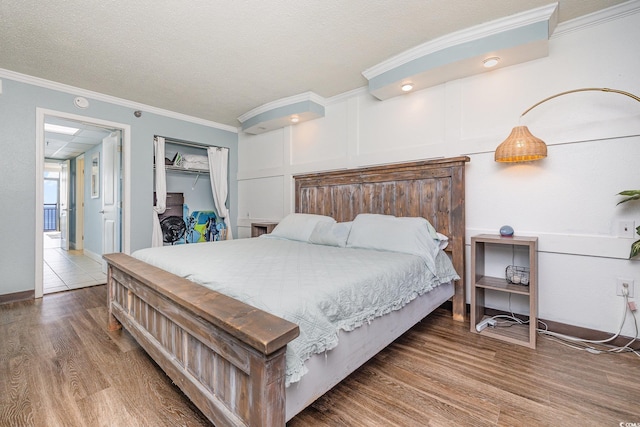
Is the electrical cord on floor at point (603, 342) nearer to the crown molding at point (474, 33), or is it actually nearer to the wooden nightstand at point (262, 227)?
the crown molding at point (474, 33)

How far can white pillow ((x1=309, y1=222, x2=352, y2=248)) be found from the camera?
2.79m

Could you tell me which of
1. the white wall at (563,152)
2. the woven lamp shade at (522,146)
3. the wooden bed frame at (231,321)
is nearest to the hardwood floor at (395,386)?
the wooden bed frame at (231,321)

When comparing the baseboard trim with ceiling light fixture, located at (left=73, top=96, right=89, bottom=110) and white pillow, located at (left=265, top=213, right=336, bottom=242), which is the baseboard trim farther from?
white pillow, located at (left=265, top=213, right=336, bottom=242)

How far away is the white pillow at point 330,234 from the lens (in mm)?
2790

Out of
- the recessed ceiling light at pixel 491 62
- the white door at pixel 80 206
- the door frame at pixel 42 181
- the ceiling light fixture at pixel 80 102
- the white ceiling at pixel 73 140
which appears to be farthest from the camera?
the white door at pixel 80 206

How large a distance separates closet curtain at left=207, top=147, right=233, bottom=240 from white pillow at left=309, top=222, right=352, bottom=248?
2606 mm

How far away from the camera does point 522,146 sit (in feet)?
7.02

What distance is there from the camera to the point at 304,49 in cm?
260

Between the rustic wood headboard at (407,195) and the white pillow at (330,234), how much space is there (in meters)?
0.48

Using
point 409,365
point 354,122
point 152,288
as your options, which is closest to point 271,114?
point 354,122

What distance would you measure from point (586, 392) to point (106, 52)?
4.42 meters

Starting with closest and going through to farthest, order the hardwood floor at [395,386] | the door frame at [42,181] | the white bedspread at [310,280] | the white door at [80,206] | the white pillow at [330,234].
Answer: the white bedspread at [310,280]
the hardwood floor at [395,386]
the white pillow at [330,234]
the door frame at [42,181]
the white door at [80,206]

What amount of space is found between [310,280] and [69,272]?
493 centimetres

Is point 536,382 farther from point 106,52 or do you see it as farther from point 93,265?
point 93,265
